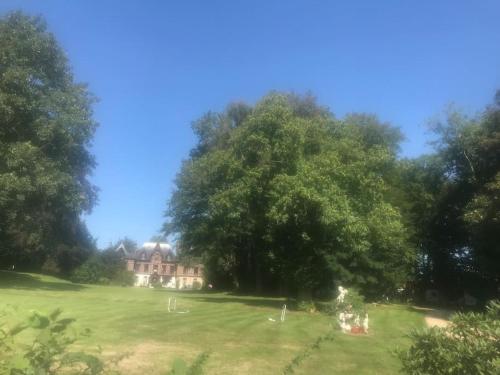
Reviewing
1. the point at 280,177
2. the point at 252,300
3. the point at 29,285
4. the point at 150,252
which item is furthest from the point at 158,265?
the point at 280,177

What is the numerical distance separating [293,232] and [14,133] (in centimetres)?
1936

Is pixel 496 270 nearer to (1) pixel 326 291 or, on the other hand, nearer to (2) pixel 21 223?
(1) pixel 326 291

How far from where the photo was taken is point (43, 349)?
2434 mm

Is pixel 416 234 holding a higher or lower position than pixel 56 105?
lower

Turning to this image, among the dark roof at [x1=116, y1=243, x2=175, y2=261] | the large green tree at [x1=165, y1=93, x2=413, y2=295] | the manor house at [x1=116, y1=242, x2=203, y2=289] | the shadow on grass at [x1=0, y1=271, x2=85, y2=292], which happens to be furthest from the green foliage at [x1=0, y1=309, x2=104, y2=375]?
the dark roof at [x1=116, y1=243, x2=175, y2=261]

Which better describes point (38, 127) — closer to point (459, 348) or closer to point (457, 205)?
point (459, 348)

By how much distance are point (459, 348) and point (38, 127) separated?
29.8 m

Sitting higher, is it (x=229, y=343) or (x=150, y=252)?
(x=150, y=252)

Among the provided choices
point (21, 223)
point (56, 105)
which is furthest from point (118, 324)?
point (21, 223)

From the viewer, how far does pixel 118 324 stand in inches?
613

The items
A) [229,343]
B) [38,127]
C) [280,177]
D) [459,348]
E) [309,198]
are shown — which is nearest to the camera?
[459,348]

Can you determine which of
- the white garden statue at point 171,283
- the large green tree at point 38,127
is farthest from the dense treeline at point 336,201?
the white garden statue at point 171,283

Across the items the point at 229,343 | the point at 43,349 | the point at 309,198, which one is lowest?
the point at 229,343

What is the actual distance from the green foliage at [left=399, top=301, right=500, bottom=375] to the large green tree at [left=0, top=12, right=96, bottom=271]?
26051 millimetres
